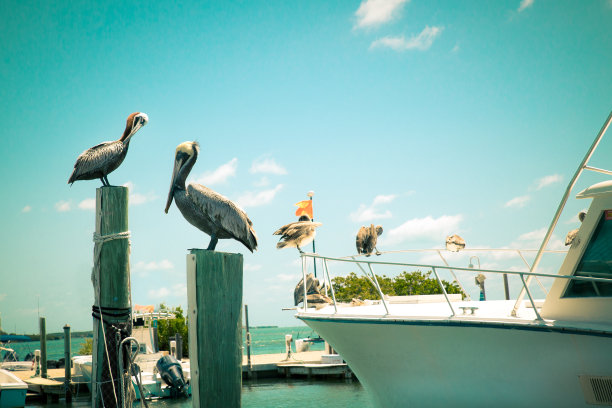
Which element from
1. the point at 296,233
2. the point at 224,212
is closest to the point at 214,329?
the point at 224,212

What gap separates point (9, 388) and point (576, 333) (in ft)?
47.4

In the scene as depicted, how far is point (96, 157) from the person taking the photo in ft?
Result: 20.5

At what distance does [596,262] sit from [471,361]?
1587 mm

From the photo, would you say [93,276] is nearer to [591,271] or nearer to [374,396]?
[374,396]

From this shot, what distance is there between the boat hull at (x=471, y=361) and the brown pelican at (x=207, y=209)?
1867 mm

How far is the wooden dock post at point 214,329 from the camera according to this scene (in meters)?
4.04

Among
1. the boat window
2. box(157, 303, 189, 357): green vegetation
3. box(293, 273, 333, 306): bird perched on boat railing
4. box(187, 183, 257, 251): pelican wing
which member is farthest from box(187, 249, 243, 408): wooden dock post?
box(157, 303, 189, 357): green vegetation

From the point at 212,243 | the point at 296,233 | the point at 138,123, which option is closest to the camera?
the point at 212,243

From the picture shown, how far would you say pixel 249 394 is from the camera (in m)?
17.9

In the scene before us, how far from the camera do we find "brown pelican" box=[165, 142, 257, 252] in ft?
17.7

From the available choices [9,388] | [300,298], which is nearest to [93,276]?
[300,298]

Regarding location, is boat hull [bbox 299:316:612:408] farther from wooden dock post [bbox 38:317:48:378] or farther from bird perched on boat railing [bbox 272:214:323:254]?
wooden dock post [bbox 38:317:48:378]

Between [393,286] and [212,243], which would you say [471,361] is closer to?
[212,243]

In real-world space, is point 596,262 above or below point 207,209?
below
